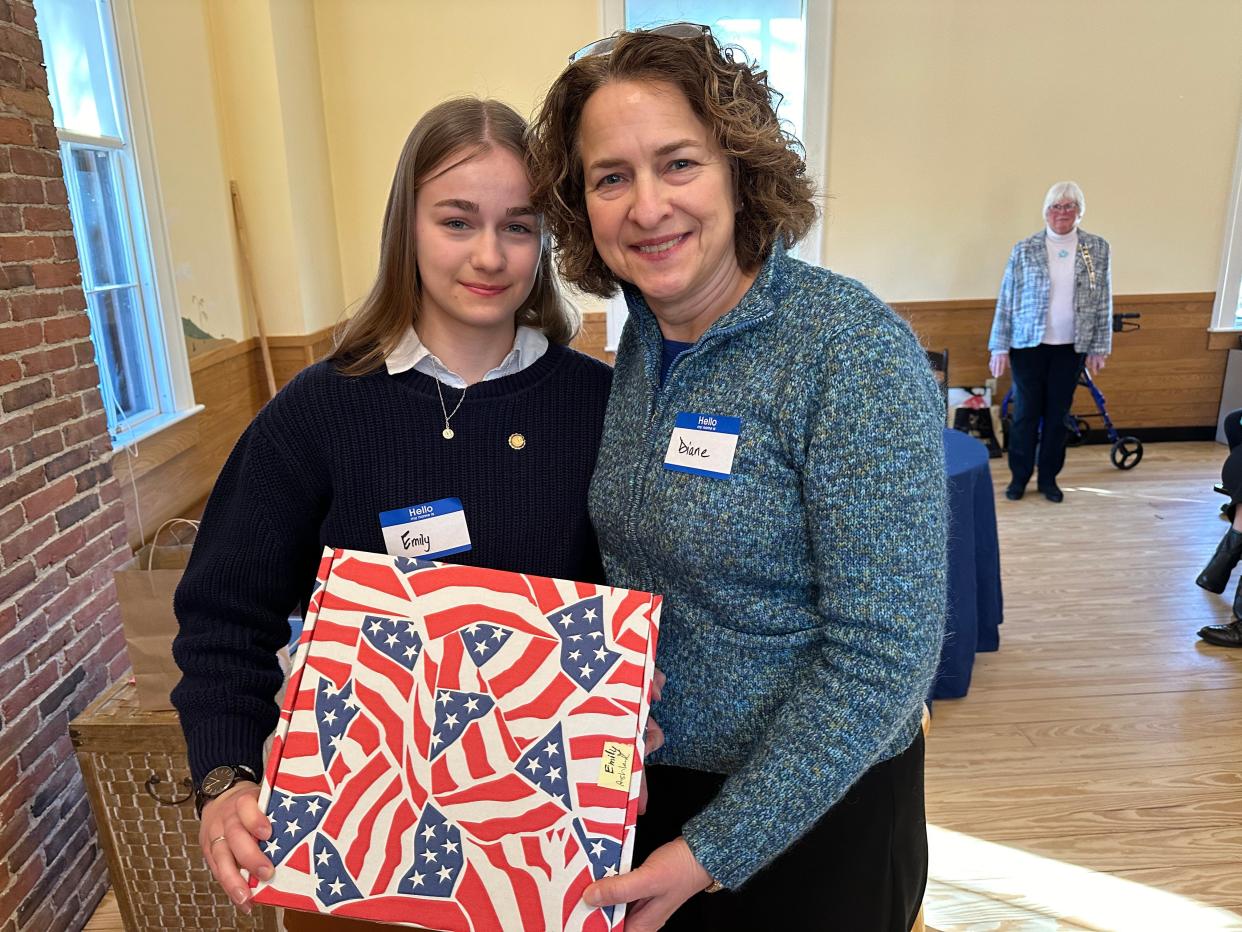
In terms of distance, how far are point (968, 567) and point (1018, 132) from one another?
4399 mm

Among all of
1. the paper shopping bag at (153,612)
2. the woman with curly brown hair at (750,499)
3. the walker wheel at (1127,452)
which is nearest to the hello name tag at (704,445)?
the woman with curly brown hair at (750,499)

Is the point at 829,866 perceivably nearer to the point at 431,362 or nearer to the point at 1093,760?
the point at 431,362

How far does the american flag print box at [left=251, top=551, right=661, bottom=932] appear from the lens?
0.91 meters

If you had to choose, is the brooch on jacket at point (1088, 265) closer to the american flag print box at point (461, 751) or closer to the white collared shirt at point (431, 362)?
the white collared shirt at point (431, 362)

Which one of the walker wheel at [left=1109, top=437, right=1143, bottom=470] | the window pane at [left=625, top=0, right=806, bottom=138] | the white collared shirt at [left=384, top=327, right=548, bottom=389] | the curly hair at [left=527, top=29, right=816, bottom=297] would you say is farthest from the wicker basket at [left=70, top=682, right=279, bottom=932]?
the walker wheel at [left=1109, top=437, right=1143, bottom=470]

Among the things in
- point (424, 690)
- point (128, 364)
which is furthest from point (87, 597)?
point (424, 690)

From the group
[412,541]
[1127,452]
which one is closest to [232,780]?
[412,541]

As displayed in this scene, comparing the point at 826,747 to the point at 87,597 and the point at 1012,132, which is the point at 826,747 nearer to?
the point at 87,597

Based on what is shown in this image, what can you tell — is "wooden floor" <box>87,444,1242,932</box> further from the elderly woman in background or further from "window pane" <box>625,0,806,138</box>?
"window pane" <box>625,0,806,138</box>

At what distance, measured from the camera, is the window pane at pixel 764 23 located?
5633mm

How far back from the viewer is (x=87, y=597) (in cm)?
223

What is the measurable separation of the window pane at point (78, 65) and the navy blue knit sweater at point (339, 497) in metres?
2.18

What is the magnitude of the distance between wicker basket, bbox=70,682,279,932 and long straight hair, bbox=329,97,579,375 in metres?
0.99

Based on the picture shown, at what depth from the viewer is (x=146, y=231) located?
3.23 meters
